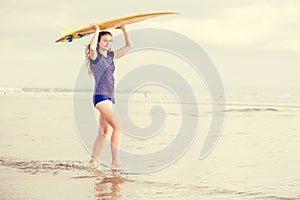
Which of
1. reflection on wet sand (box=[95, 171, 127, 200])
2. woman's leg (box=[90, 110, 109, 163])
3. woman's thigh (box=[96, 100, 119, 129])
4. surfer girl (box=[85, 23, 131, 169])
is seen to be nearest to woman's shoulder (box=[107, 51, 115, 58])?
surfer girl (box=[85, 23, 131, 169])

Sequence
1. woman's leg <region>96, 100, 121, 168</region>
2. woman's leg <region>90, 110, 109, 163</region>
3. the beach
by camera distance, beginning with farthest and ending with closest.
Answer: woman's leg <region>90, 110, 109, 163</region>, woman's leg <region>96, 100, 121, 168</region>, the beach

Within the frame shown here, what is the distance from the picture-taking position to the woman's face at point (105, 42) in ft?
29.4

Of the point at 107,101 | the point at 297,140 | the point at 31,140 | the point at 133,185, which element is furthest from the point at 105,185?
the point at 297,140

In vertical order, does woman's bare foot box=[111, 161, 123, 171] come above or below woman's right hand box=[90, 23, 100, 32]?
below

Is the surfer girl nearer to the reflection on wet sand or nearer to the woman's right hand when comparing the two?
the woman's right hand

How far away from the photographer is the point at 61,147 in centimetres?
1236

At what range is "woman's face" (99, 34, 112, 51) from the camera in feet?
29.4

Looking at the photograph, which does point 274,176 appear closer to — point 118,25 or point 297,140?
point 118,25

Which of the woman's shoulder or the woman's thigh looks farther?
the woman's shoulder

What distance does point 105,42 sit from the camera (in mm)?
8977

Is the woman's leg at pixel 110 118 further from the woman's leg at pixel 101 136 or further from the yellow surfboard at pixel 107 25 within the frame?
the yellow surfboard at pixel 107 25

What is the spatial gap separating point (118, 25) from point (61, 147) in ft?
13.3

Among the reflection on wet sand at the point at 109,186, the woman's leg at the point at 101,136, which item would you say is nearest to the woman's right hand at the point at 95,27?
the woman's leg at the point at 101,136

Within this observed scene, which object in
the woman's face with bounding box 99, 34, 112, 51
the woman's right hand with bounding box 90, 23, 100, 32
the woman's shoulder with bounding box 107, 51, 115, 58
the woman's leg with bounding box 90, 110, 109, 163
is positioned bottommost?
the woman's leg with bounding box 90, 110, 109, 163
